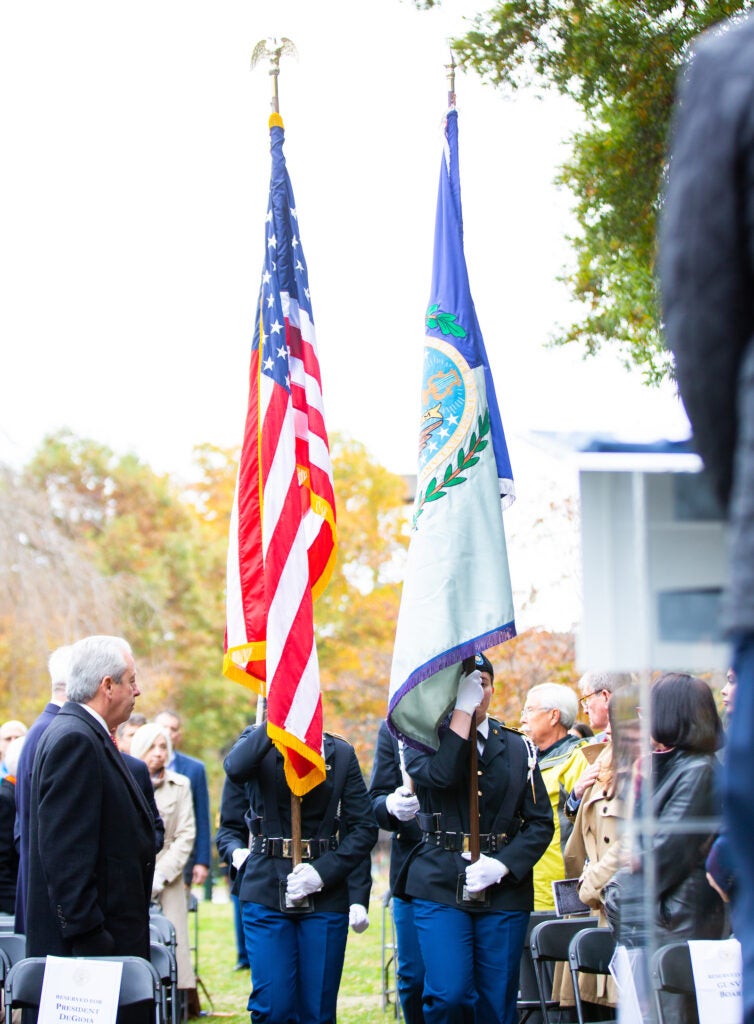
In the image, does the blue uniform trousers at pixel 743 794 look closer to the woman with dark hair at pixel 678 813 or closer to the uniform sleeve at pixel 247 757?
the woman with dark hair at pixel 678 813

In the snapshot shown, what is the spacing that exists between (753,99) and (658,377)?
6284mm

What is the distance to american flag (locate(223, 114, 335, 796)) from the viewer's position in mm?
6070

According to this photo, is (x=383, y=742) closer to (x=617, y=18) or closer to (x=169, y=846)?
(x=169, y=846)

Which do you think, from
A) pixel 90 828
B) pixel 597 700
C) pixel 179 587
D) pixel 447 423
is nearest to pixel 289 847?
pixel 90 828

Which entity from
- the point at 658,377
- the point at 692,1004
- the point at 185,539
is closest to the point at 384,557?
the point at 185,539

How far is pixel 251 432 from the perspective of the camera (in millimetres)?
6762

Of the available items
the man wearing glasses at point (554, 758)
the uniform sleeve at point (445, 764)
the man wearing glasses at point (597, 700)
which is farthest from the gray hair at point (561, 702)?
the uniform sleeve at point (445, 764)

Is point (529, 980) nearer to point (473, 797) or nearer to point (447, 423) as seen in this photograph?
point (473, 797)

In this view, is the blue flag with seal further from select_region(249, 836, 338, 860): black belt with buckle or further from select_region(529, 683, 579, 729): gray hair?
select_region(529, 683, 579, 729): gray hair

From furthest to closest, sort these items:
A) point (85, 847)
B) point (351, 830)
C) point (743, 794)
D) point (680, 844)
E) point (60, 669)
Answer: point (60, 669) < point (351, 830) < point (85, 847) < point (680, 844) < point (743, 794)

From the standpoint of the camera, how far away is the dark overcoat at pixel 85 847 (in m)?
4.75

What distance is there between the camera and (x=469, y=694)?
5.71 metres

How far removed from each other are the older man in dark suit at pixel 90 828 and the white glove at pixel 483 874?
137 cm

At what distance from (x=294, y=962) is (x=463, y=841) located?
1.01 meters
